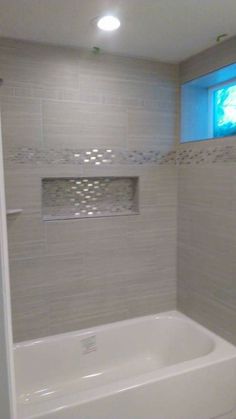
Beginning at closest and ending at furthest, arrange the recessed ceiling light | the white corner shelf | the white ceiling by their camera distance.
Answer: the white ceiling
the recessed ceiling light
the white corner shelf

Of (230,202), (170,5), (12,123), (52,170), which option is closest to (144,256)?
(230,202)

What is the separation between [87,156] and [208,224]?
1.00 m

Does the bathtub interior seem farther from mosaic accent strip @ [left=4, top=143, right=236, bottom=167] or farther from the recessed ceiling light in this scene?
the recessed ceiling light

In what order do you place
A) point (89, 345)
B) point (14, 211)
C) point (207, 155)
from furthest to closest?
1. point (89, 345)
2. point (207, 155)
3. point (14, 211)

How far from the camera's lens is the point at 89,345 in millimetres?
2422

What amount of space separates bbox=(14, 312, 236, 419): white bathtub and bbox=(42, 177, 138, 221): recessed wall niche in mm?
883

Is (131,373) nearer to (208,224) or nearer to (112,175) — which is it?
(208,224)

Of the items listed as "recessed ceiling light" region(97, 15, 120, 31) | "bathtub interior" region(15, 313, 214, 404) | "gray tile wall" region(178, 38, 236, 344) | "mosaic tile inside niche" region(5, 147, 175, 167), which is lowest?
"bathtub interior" region(15, 313, 214, 404)

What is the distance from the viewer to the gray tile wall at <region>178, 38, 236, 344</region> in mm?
2172

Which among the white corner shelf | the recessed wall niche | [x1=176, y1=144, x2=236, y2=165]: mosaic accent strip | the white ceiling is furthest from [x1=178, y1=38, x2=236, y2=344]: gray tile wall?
the white corner shelf

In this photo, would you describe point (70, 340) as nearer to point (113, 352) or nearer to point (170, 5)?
point (113, 352)

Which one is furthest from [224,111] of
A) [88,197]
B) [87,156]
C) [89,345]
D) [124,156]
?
[89,345]

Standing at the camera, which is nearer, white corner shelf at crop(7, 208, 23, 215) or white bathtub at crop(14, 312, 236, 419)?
white bathtub at crop(14, 312, 236, 419)

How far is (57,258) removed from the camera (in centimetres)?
234
